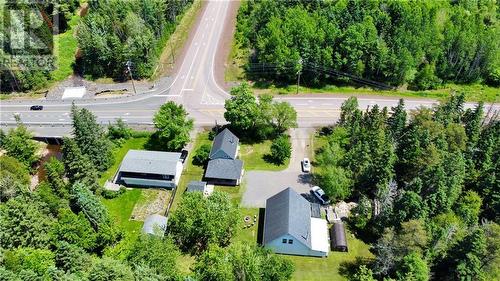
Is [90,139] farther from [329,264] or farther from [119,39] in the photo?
[329,264]

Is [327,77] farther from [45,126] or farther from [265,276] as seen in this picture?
[45,126]

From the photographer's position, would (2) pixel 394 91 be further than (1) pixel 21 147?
Yes

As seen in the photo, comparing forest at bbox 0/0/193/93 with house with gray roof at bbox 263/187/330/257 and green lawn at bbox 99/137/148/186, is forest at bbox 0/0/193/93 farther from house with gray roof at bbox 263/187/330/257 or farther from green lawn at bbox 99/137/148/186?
house with gray roof at bbox 263/187/330/257

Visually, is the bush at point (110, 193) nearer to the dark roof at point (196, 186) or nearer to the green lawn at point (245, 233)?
the dark roof at point (196, 186)

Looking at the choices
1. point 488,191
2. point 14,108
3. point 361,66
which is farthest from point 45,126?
point 488,191

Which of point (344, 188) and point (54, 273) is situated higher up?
point (344, 188)

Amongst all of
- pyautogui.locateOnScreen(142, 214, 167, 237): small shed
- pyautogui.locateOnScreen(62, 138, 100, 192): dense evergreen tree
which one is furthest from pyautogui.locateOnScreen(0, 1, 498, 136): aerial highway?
pyautogui.locateOnScreen(142, 214, 167, 237): small shed

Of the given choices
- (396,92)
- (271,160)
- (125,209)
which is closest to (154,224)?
(125,209)

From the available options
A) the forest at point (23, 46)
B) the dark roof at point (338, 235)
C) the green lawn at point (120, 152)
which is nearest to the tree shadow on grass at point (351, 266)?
the dark roof at point (338, 235)
